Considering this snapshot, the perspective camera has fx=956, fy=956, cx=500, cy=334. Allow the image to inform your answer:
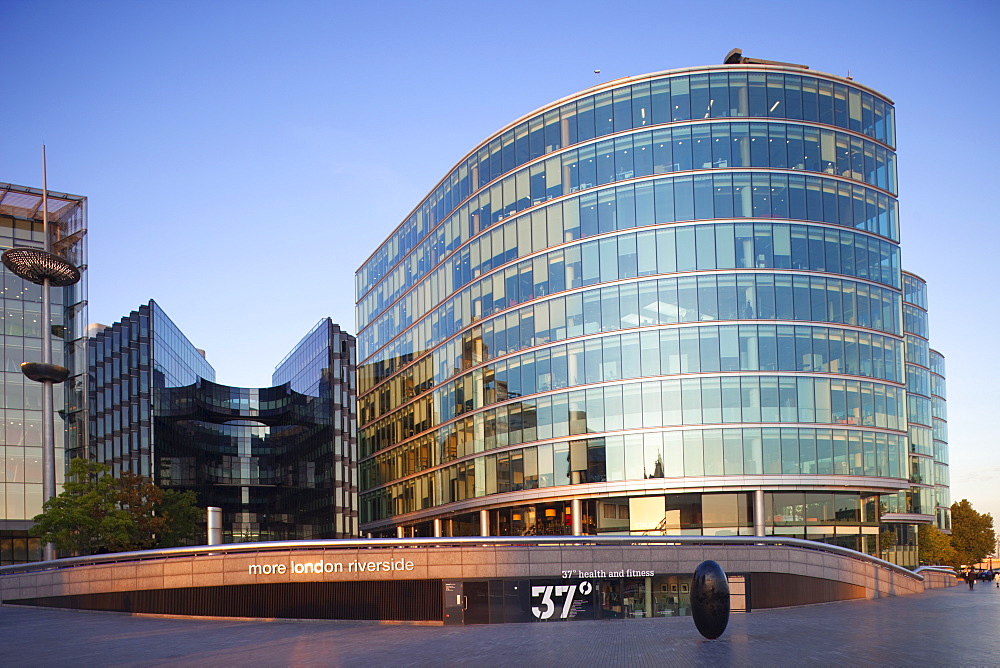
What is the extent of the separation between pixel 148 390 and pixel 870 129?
→ 222 ft

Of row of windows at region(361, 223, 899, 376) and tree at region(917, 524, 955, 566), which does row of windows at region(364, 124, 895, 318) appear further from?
tree at region(917, 524, 955, 566)

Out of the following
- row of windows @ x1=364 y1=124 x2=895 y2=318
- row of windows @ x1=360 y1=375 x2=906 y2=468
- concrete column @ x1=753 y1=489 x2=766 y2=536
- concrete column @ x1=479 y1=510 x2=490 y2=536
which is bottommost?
concrete column @ x1=479 y1=510 x2=490 y2=536

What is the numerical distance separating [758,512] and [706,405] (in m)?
6.80

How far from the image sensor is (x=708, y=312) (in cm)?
5612

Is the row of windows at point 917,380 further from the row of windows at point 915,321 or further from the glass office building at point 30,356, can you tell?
the glass office building at point 30,356

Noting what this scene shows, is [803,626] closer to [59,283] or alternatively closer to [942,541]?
[59,283]

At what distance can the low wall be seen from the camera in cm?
3281

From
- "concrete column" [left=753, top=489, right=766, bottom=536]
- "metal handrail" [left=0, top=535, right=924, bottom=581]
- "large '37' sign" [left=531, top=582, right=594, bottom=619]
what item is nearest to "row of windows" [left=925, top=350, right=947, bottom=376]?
"concrete column" [left=753, top=489, right=766, bottom=536]

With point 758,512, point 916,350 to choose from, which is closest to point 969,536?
point 916,350

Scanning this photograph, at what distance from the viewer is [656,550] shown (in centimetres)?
3550

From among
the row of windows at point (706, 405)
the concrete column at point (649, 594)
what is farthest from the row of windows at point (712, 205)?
the concrete column at point (649, 594)

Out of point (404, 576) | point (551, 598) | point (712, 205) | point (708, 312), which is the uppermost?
point (712, 205)

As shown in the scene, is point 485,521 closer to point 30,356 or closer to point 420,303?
point 420,303

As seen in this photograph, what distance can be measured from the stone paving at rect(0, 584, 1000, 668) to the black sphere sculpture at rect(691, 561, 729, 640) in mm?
490
